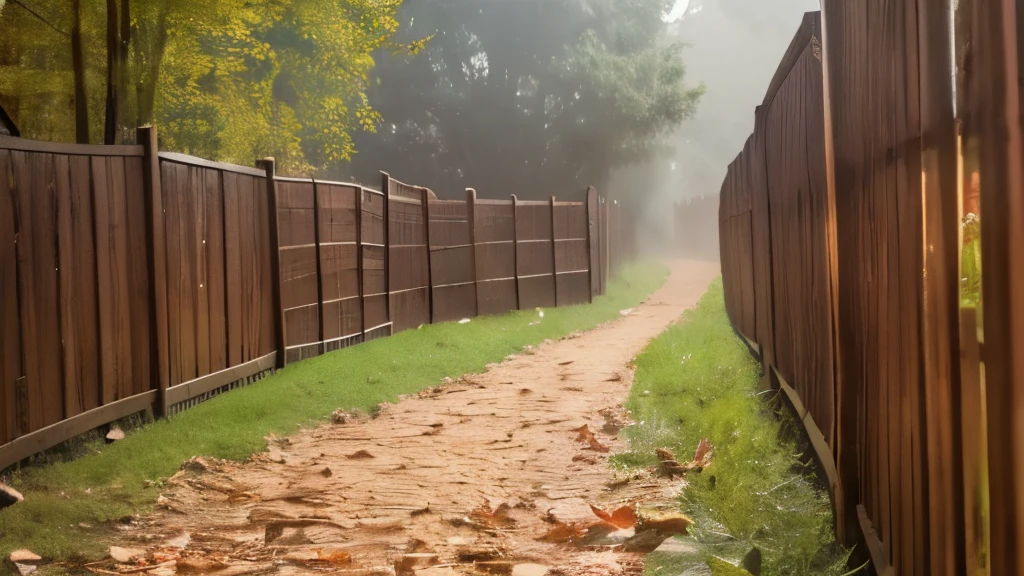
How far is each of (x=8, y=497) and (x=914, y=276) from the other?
463cm

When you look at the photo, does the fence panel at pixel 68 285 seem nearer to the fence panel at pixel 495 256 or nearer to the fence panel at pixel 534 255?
the fence panel at pixel 495 256

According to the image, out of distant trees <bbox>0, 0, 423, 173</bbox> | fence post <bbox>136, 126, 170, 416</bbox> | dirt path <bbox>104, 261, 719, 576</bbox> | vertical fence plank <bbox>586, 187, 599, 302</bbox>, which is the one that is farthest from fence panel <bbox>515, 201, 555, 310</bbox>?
fence post <bbox>136, 126, 170, 416</bbox>

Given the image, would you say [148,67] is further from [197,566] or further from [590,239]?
[197,566]

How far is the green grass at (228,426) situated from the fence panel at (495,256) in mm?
1726

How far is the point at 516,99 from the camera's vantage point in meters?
38.8

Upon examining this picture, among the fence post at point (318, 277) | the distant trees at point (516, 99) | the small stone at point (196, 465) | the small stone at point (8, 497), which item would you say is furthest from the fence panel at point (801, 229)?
the distant trees at point (516, 99)

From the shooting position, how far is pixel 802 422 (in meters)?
5.39

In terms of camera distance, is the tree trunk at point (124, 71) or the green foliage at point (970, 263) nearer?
the green foliage at point (970, 263)

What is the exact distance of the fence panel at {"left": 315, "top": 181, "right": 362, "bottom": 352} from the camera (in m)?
10.6

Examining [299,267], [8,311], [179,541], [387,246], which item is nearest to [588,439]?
[179,541]

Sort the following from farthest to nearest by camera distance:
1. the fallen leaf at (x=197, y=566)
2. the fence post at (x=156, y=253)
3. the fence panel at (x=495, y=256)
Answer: the fence panel at (x=495, y=256)
the fence post at (x=156, y=253)
the fallen leaf at (x=197, y=566)

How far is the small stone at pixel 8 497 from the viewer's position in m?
5.09

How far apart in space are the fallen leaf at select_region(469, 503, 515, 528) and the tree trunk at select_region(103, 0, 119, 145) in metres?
10.3

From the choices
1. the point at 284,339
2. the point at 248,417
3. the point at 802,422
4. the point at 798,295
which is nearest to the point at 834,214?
the point at 798,295
